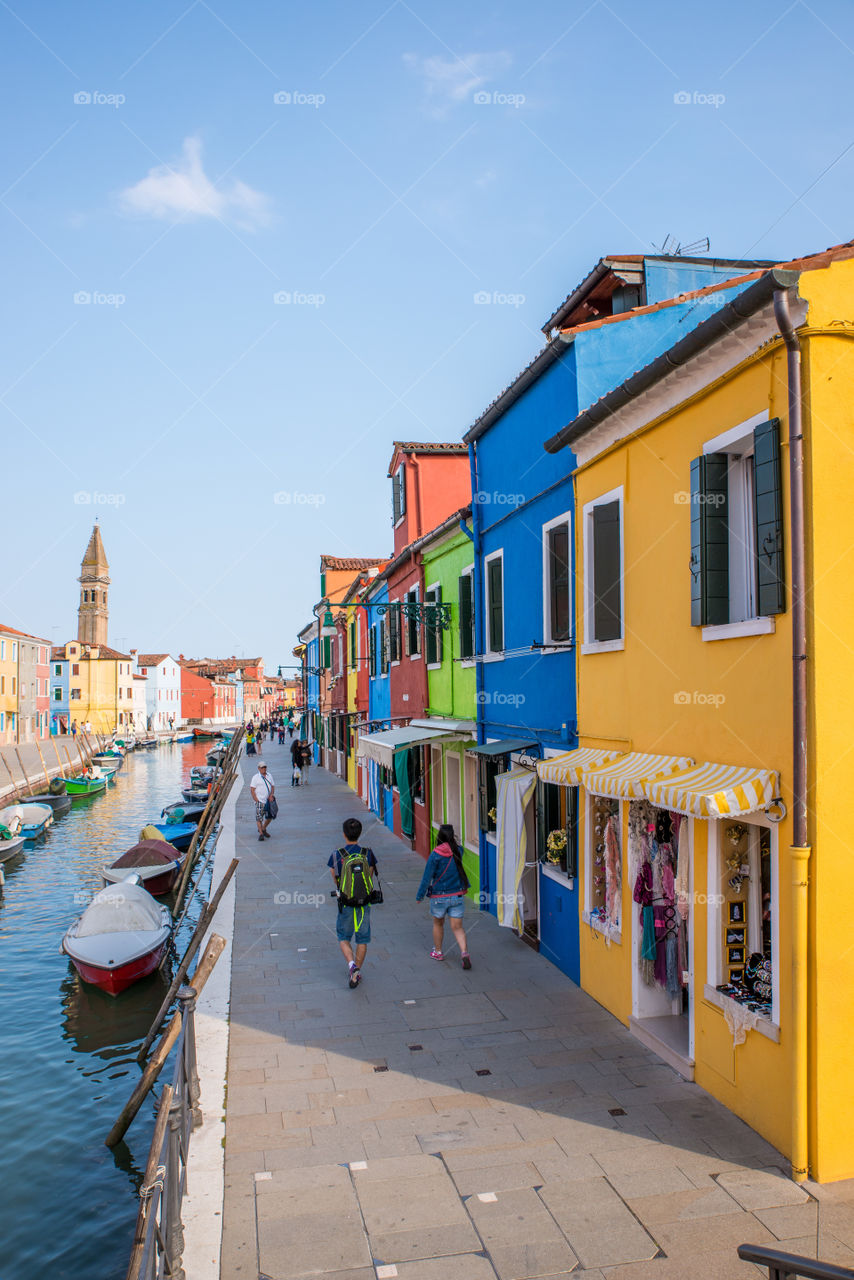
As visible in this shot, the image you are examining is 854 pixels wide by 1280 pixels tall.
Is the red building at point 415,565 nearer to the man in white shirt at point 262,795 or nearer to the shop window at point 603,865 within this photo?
the man in white shirt at point 262,795

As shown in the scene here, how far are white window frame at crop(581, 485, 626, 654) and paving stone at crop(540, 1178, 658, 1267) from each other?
4.62 metres

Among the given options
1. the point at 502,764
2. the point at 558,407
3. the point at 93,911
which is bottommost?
the point at 93,911

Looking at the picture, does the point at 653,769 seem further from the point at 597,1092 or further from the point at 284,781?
the point at 284,781

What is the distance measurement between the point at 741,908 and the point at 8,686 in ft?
235

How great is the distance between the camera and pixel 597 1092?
7199 mm

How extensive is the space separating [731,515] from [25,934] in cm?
1786

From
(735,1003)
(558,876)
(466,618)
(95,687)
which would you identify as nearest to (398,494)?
(466,618)

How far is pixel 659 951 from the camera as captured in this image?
8305 mm

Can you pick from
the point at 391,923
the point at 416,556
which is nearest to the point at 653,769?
the point at 391,923

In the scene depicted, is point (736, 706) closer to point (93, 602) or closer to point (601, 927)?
point (601, 927)

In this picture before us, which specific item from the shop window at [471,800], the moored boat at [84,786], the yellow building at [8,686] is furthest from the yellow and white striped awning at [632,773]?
the yellow building at [8,686]

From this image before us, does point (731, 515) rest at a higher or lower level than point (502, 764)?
higher

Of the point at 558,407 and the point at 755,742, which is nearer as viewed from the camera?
the point at 755,742

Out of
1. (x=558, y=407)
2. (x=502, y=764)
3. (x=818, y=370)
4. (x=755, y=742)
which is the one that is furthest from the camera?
(x=502, y=764)
